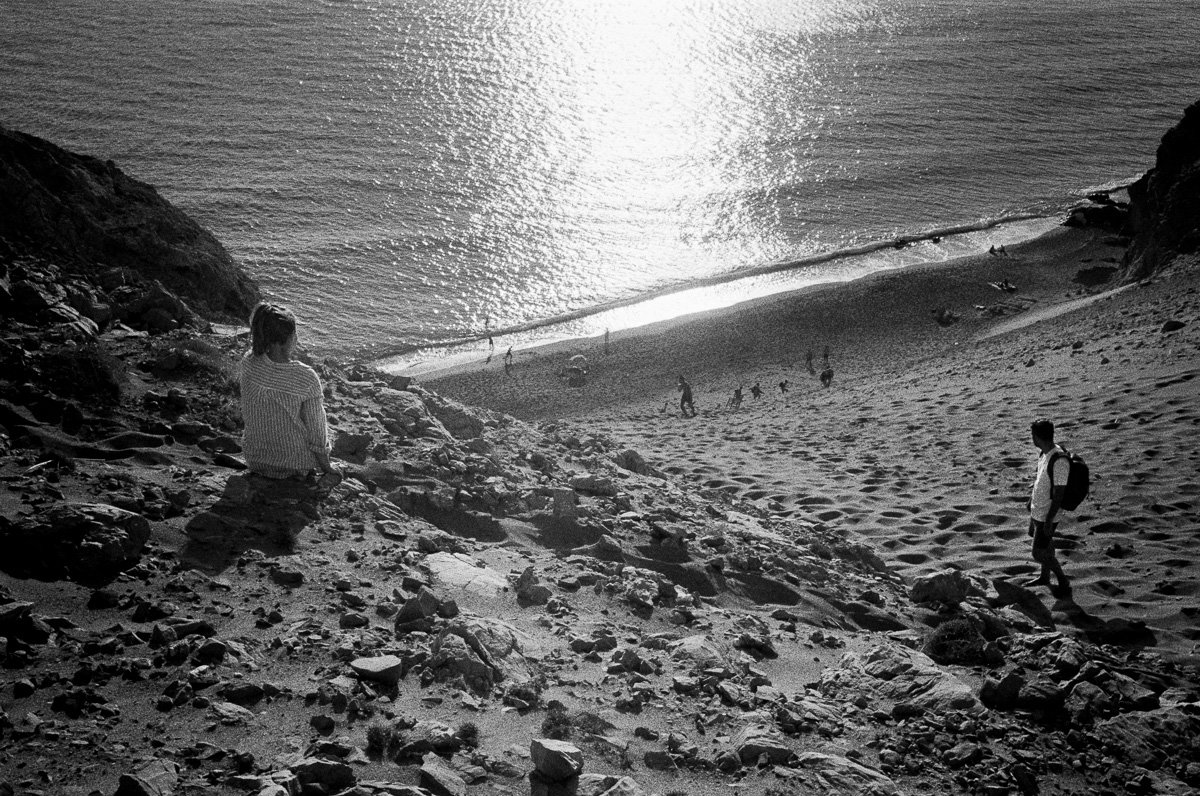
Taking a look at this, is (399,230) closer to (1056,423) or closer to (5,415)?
(1056,423)

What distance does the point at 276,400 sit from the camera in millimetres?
6219

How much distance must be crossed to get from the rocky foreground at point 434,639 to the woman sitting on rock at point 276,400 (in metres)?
0.23

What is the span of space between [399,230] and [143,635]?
3804 centimetres

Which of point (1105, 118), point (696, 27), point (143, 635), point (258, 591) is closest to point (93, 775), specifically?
point (143, 635)

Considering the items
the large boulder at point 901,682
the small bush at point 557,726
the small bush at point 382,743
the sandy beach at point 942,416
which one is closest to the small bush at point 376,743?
the small bush at point 382,743

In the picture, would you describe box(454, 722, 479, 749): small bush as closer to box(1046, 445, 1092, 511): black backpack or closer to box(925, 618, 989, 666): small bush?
box(925, 618, 989, 666): small bush

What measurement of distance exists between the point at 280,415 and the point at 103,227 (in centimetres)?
530

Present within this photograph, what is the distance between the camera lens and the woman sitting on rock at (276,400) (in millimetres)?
6223

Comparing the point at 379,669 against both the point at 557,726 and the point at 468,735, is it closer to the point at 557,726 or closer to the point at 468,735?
the point at 468,735

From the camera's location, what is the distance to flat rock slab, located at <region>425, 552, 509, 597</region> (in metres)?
6.10

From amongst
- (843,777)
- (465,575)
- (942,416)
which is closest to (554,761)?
(843,777)

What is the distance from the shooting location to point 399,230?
41.0m

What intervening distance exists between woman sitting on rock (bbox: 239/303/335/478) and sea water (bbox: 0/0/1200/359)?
2407 cm

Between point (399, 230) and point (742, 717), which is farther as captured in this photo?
point (399, 230)
